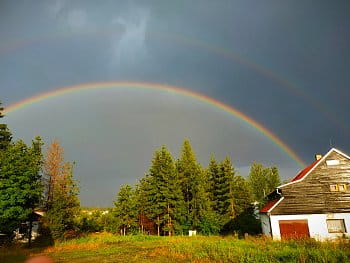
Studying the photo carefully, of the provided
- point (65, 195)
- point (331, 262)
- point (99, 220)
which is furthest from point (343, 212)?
point (99, 220)

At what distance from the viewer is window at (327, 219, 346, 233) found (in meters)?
25.7

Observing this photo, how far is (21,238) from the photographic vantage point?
1371 inches

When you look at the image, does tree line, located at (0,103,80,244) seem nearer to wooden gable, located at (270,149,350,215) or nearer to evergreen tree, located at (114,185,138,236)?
evergreen tree, located at (114,185,138,236)

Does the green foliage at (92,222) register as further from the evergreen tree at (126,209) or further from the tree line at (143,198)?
the evergreen tree at (126,209)

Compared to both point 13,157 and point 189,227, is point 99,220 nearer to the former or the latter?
point 189,227

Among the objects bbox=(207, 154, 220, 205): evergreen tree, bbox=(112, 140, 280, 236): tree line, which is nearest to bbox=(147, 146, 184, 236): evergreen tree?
bbox=(112, 140, 280, 236): tree line

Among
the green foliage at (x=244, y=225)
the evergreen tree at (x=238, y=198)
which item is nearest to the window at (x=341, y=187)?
the green foliage at (x=244, y=225)

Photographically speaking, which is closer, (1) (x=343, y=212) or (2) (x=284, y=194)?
(1) (x=343, y=212)

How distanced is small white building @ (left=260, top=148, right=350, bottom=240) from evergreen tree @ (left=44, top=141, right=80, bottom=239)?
2227 centimetres

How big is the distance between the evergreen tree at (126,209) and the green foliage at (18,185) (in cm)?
1362

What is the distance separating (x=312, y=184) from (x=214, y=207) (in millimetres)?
21893

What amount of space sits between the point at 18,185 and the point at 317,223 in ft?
98.5

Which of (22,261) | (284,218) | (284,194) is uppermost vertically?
(284,194)

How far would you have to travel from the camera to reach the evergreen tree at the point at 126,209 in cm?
4259
